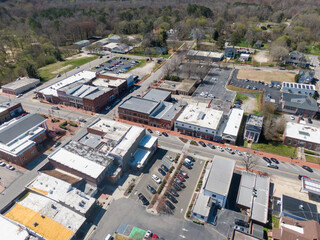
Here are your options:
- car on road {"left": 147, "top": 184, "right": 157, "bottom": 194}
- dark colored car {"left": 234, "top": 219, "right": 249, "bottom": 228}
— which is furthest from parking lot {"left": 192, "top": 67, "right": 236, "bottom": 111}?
dark colored car {"left": 234, "top": 219, "right": 249, "bottom": 228}

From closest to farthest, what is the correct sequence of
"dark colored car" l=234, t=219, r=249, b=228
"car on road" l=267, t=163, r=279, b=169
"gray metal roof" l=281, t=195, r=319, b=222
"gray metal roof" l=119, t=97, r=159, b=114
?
"dark colored car" l=234, t=219, r=249, b=228 → "gray metal roof" l=281, t=195, r=319, b=222 → "car on road" l=267, t=163, r=279, b=169 → "gray metal roof" l=119, t=97, r=159, b=114

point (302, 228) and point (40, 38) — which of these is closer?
point (302, 228)

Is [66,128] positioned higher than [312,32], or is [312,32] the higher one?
[312,32]

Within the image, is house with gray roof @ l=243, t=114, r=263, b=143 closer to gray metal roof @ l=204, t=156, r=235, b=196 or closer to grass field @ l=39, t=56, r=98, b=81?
gray metal roof @ l=204, t=156, r=235, b=196

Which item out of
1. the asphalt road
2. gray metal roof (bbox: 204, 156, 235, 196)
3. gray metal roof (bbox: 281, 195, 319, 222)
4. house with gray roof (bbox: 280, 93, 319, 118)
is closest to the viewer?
the asphalt road

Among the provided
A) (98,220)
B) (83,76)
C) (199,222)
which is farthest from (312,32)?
(98,220)

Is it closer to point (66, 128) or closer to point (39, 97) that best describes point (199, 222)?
point (66, 128)

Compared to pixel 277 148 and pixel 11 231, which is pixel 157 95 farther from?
pixel 11 231
